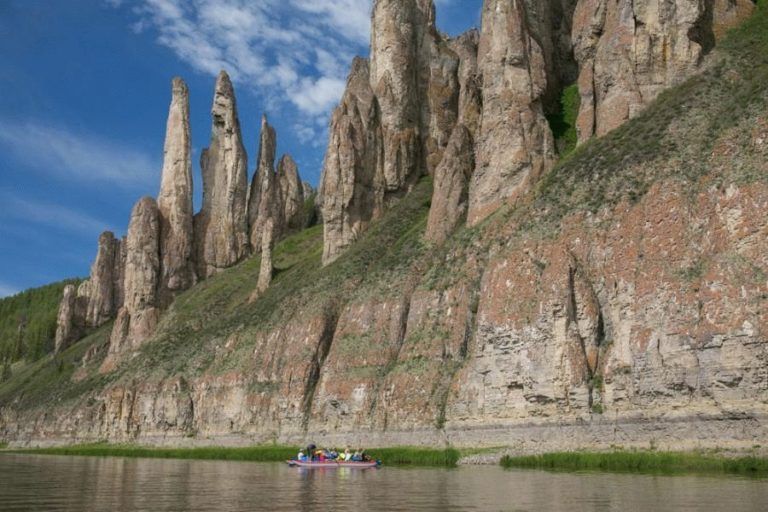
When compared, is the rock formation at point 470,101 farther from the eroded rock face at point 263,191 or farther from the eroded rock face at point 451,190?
the eroded rock face at point 263,191

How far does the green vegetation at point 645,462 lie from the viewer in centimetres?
3816

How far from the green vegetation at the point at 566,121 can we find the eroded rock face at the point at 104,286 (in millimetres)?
107082

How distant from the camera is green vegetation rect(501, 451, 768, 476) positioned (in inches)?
1502

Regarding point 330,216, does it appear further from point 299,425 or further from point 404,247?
point 299,425

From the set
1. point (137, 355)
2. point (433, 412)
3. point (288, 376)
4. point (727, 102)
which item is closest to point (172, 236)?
point (137, 355)

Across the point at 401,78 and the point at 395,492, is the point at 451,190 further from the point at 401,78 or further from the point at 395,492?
the point at 395,492

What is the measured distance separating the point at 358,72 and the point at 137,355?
5124 centimetres

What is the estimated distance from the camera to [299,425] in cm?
7225

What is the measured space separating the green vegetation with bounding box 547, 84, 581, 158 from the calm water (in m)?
38.2

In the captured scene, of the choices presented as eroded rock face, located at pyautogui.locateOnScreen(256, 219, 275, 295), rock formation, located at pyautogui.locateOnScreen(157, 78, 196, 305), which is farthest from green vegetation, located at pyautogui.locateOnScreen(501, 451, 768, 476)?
rock formation, located at pyautogui.locateOnScreen(157, 78, 196, 305)

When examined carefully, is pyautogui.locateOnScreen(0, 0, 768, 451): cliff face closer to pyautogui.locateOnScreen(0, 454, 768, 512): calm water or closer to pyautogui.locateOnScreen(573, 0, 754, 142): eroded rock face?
pyautogui.locateOnScreen(573, 0, 754, 142): eroded rock face

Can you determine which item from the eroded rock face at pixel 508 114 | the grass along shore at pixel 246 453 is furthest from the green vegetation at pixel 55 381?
the eroded rock face at pixel 508 114

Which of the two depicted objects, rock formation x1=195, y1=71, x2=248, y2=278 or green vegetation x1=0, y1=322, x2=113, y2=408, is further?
rock formation x1=195, y1=71, x2=248, y2=278

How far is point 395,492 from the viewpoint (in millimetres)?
33125
